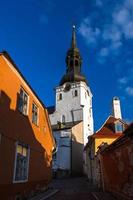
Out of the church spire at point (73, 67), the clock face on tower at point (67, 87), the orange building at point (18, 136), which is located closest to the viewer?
the orange building at point (18, 136)

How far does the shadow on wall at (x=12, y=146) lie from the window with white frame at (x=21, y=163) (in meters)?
0.25

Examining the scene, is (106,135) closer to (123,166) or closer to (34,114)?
(34,114)

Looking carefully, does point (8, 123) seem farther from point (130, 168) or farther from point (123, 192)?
point (123, 192)

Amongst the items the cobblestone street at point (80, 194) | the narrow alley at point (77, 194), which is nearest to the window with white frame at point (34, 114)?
the narrow alley at point (77, 194)

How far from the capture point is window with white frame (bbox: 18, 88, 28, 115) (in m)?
12.4

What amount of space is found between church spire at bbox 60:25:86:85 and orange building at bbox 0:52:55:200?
38109 mm

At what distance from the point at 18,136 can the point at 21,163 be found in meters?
1.54

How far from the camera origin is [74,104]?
50.3 metres

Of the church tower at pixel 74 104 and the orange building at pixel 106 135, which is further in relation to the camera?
the church tower at pixel 74 104

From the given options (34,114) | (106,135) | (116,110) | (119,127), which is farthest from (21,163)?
(116,110)

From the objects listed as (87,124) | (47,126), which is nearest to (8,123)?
(47,126)

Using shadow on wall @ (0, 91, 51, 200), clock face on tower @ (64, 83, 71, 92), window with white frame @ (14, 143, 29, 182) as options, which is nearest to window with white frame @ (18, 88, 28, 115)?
shadow on wall @ (0, 91, 51, 200)

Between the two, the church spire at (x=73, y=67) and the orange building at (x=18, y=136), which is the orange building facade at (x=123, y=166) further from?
the church spire at (x=73, y=67)

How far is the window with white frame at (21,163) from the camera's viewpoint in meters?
11.3
